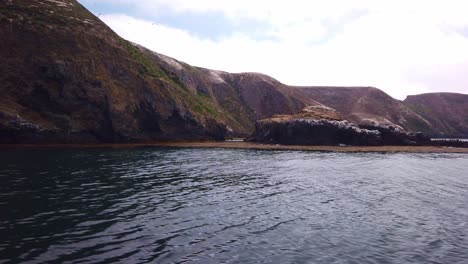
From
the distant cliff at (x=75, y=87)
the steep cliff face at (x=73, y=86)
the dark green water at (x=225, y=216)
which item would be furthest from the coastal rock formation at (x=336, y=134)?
the dark green water at (x=225, y=216)

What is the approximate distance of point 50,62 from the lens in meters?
84.8

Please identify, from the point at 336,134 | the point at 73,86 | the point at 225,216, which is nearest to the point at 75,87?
the point at 73,86


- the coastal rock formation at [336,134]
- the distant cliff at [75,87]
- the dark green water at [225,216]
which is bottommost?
the dark green water at [225,216]

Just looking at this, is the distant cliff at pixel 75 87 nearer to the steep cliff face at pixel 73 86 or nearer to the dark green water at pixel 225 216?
the steep cliff face at pixel 73 86

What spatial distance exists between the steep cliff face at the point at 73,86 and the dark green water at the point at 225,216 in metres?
37.1

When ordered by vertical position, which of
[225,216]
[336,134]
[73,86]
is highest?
[73,86]

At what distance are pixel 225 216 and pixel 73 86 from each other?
7490cm

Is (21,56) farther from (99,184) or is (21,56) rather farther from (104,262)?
(104,262)

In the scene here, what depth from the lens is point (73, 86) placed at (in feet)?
286

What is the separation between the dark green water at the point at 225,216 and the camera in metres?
18.5

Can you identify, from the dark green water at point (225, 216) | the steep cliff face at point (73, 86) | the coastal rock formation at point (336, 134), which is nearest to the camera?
the dark green water at point (225, 216)

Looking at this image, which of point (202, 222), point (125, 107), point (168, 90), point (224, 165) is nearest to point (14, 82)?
point (125, 107)

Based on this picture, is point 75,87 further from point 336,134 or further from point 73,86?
point 336,134

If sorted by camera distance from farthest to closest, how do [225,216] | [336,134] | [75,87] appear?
1. [336,134]
2. [75,87]
3. [225,216]
